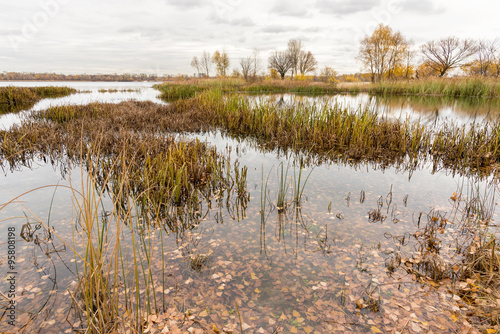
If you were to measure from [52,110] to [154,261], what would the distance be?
12.9 m

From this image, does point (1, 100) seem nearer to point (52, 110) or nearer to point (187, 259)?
point (52, 110)

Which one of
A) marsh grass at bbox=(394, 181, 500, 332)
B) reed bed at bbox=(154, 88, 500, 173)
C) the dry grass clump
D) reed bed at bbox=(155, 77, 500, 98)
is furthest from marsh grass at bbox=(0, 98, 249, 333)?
reed bed at bbox=(155, 77, 500, 98)

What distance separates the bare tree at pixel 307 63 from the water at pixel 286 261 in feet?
216

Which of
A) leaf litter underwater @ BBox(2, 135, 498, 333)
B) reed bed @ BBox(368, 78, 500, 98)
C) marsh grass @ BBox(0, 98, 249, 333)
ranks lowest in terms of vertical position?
leaf litter underwater @ BBox(2, 135, 498, 333)

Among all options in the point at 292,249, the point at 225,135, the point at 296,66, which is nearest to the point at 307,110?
the point at 225,135

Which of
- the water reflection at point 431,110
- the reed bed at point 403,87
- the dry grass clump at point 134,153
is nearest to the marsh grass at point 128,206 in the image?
the dry grass clump at point 134,153

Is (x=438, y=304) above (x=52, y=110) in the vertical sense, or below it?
below

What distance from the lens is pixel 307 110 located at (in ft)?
30.6

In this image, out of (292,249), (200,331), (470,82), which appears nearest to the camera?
(200,331)

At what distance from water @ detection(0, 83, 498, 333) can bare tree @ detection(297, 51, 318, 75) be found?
2590 inches

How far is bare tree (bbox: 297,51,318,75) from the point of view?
64938 millimetres

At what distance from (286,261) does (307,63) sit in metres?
70.6

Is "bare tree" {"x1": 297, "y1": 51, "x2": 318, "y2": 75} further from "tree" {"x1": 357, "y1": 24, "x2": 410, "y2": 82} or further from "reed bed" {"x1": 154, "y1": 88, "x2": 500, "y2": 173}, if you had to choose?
"reed bed" {"x1": 154, "y1": 88, "x2": 500, "y2": 173}

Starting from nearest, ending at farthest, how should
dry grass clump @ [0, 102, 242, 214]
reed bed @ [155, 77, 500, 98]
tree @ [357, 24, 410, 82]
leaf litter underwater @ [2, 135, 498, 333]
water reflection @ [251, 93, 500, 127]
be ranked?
leaf litter underwater @ [2, 135, 498, 333] → dry grass clump @ [0, 102, 242, 214] → water reflection @ [251, 93, 500, 127] → reed bed @ [155, 77, 500, 98] → tree @ [357, 24, 410, 82]
